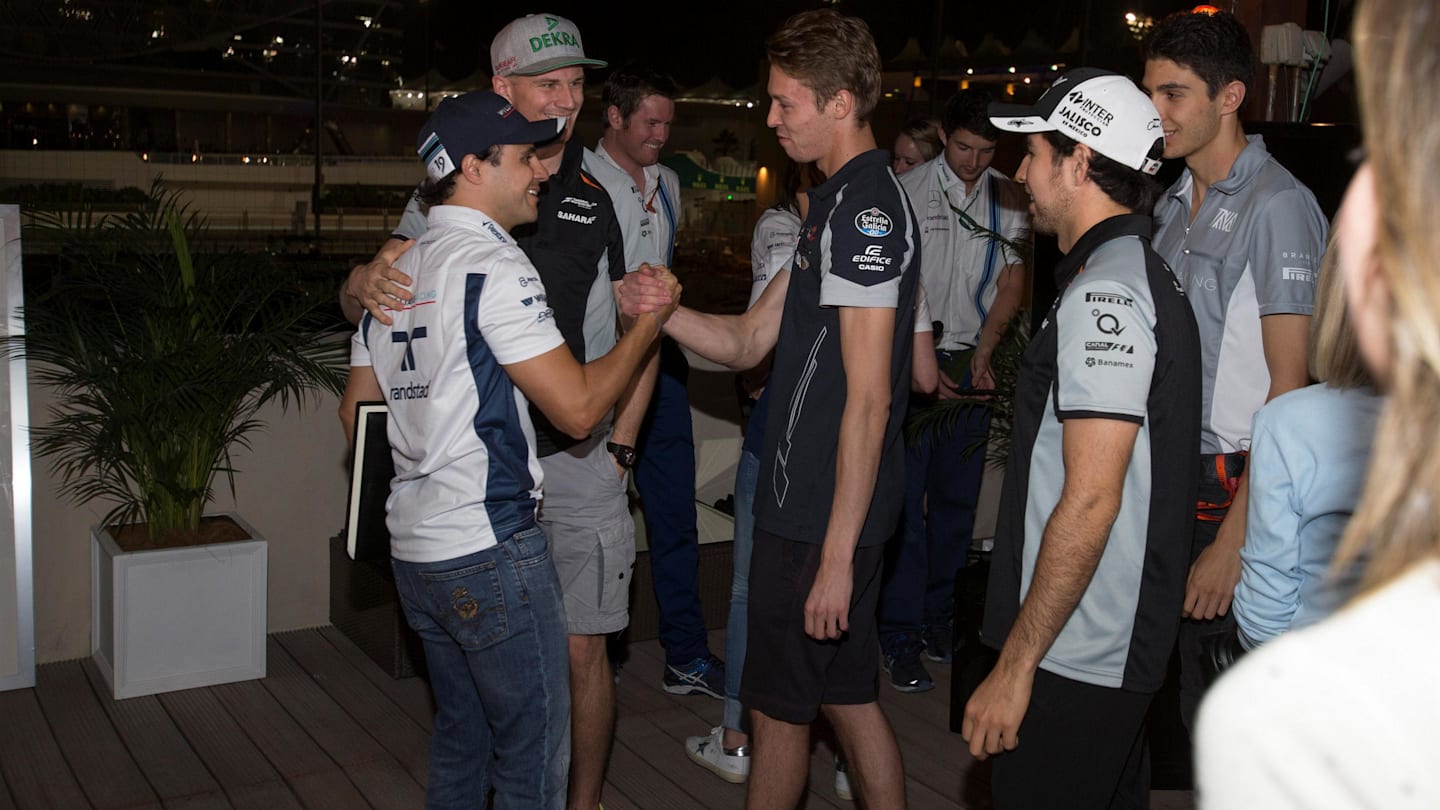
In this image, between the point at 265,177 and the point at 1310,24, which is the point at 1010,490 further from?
the point at 265,177

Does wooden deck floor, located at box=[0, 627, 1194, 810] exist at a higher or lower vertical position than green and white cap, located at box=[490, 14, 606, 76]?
lower

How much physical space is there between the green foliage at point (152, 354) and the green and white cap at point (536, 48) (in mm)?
1412

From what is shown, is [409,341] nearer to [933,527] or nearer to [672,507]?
[672,507]

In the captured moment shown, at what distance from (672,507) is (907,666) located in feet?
3.17

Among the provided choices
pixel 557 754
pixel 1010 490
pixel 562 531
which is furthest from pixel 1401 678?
pixel 562 531

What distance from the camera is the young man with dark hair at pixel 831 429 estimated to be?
93.1 inches

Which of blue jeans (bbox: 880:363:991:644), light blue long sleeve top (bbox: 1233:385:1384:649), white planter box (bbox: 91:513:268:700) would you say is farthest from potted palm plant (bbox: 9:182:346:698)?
light blue long sleeve top (bbox: 1233:385:1384:649)

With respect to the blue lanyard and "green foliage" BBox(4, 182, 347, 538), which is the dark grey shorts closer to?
the blue lanyard

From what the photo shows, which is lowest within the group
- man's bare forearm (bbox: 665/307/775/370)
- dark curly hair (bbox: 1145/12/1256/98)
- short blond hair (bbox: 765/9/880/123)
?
man's bare forearm (bbox: 665/307/775/370)

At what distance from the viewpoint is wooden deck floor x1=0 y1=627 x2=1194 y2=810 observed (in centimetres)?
328

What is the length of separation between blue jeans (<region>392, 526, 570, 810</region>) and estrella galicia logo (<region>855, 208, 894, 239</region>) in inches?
33.7

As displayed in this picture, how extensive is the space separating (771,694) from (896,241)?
0.95 m

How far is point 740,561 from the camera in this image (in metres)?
3.06

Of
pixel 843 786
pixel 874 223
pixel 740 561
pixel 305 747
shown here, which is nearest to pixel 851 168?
pixel 874 223
